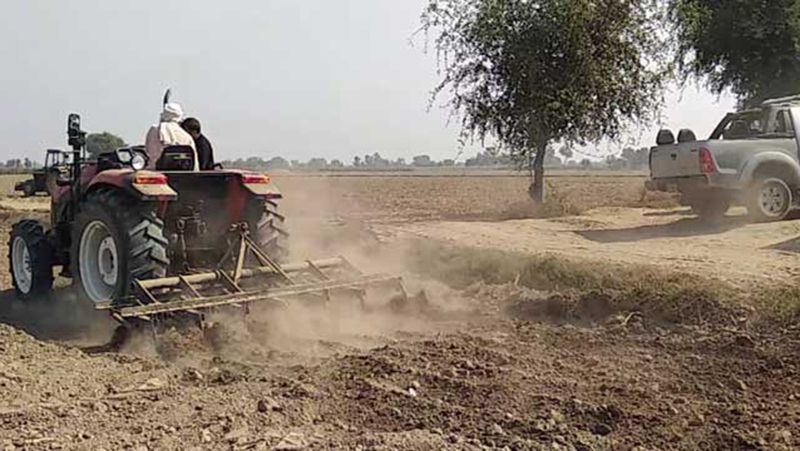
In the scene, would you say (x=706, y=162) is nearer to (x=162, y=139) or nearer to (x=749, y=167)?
(x=749, y=167)

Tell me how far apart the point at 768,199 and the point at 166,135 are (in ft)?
34.4

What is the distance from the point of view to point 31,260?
9742 mm

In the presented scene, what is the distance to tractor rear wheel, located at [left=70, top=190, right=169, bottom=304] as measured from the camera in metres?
8.23

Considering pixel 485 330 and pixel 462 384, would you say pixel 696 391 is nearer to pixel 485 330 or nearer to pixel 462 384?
pixel 462 384

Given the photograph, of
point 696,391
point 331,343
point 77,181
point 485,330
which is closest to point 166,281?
point 331,343

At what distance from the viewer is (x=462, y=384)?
6254mm

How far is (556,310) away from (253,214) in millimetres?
3358

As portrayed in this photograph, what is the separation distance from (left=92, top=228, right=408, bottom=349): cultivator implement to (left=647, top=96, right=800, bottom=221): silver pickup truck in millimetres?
7579

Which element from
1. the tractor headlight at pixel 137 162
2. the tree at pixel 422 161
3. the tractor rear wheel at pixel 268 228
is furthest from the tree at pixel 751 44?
the tree at pixel 422 161

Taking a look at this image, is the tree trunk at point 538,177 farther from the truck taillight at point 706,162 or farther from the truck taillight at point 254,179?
the truck taillight at point 254,179

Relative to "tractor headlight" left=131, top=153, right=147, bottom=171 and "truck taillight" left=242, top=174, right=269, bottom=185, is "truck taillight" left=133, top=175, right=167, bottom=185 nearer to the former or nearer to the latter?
"tractor headlight" left=131, top=153, right=147, bottom=171

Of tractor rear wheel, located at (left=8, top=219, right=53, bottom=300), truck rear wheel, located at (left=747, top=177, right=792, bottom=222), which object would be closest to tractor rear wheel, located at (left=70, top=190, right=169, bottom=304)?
tractor rear wheel, located at (left=8, top=219, right=53, bottom=300)

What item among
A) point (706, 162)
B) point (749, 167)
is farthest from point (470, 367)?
point (749, 167)

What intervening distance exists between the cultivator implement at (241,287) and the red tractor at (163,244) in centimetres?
1
